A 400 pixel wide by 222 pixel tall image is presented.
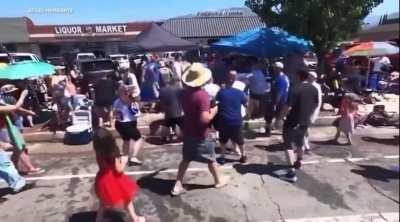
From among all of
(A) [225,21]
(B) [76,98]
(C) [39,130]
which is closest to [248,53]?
(B) [76,98]

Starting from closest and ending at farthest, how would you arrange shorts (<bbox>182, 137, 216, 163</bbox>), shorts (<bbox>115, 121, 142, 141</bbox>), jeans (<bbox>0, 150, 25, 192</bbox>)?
shorts (<bbox>182, 137, 216, 163</bbox>) < jeans (<bbox>0, 150, 25, 192</bbox>) < shorts (<bbox>115, 121, 142, 141</bbox>)

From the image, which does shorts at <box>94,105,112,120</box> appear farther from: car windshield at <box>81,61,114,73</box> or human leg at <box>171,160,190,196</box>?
car windshield at <box>81,61,114,73</box>

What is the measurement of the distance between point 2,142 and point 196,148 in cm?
302

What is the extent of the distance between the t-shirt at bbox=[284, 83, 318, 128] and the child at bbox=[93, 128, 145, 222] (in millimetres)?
2848

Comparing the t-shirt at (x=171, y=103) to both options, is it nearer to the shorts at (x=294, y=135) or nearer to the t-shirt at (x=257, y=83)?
the t-shirt at (x=257, y=83)

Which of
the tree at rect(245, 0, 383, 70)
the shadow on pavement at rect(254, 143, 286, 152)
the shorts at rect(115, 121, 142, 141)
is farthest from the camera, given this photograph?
the tree at rect(245, 0, 383, 70)

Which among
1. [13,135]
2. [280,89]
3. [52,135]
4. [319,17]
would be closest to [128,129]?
[13,135]

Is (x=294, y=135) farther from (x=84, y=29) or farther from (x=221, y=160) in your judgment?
(x=84, y=29)

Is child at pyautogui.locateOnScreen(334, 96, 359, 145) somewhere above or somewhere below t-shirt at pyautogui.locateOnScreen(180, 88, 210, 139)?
below

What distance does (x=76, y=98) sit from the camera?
12.2 metres

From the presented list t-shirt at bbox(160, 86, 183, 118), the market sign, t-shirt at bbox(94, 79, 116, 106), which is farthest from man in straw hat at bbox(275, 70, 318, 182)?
the market sign

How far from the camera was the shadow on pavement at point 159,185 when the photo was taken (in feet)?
22.9

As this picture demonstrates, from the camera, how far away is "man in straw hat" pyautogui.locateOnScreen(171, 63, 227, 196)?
6398mm

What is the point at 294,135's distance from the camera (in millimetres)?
7320
